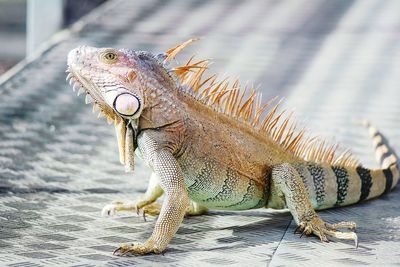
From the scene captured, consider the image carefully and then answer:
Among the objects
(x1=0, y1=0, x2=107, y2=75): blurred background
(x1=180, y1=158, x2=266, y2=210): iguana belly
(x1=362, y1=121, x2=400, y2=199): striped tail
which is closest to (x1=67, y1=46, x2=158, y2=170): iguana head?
(x1=180, y1=158, x2=266, y2=210): iguana belly

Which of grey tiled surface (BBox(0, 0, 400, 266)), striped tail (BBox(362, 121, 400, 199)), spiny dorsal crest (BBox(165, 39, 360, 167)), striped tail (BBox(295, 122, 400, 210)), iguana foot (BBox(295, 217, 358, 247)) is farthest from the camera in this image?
striped tail (BBox(362, 121, 400, 199))

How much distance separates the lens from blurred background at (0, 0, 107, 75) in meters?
7.48

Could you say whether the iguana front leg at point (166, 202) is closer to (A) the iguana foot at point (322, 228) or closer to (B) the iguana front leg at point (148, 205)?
(B) the iguana front leg at point (148, 205)

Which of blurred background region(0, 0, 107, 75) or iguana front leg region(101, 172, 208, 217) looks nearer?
iguana front leg region(101, 172, 208, 217)

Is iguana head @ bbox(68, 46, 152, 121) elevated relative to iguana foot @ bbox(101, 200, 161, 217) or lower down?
elevated

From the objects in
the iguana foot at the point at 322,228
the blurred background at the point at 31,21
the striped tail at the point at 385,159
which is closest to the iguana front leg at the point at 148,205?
the iguana foot at the point at 322,228

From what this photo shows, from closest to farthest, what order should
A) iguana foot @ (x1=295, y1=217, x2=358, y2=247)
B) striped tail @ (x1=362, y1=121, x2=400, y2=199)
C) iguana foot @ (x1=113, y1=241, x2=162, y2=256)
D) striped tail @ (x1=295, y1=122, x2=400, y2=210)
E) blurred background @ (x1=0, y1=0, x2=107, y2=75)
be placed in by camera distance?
iguana foot @ (x1=113, y1=241, x2=162, y2=256)
iguana foot @ (x1=295, y1=217, x2=358, y2=247)
striped tail @ (x1=295, y1=122, x2=400, y2=210)
striped tail @ (x1=362, y1=121, x2=400, y2=199)
blurred background @ (x1=0, y1=0, x2=107, y2=75)

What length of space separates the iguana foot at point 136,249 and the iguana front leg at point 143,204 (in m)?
0.61

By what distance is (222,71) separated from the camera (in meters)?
6.50

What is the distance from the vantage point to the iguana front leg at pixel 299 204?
148 inches

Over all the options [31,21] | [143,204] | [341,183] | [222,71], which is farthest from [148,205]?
[31,21]

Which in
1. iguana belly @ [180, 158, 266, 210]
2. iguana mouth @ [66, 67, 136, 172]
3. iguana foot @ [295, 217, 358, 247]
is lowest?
iguana foot @ [295, 217, 358, 247]

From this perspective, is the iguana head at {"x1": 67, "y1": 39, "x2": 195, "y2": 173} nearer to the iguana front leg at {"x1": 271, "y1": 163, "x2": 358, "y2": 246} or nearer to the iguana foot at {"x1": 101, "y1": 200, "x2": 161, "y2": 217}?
the iguana foot at {"x1": 101, "y1": 200, "x2": 161, "y2": 217}

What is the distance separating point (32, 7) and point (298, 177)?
12.9ft
